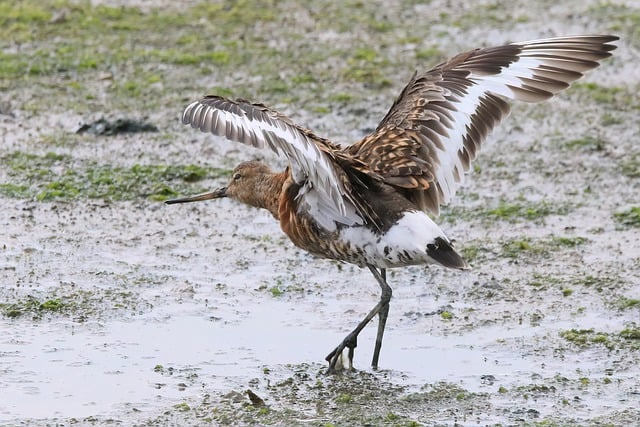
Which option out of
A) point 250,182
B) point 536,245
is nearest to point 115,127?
point 250,182

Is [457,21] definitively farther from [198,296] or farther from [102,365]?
[102,365]

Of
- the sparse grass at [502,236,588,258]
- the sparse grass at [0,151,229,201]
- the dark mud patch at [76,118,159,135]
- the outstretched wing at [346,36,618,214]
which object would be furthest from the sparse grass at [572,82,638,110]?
the dark mud patch at [76,118,159,135]

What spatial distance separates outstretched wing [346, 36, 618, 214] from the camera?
6902mm

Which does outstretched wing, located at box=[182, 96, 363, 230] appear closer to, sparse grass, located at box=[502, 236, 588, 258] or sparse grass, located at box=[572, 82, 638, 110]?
sparse grass, located at box=[502, 236, 588, 258]

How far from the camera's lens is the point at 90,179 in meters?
9.27

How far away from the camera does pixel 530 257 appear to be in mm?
8211

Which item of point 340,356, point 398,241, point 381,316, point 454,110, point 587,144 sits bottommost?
point 340,356

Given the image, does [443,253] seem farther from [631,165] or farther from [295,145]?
[631,165]

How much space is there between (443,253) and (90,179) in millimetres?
3873

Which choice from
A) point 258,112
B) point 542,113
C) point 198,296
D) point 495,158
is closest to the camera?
point 258,112

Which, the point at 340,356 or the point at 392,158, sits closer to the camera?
the point at 340,356

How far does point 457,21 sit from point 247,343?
6.89m

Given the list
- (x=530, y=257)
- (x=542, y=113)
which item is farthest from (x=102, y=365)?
(x=542, y=113)

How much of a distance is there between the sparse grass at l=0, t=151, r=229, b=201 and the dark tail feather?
3.31 m
